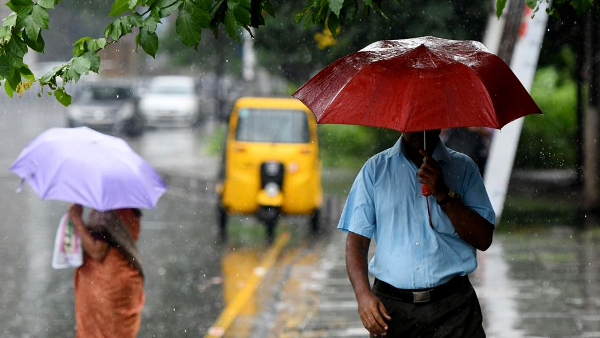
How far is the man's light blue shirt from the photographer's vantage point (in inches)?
176

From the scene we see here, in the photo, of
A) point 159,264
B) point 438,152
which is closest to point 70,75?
point 438,152

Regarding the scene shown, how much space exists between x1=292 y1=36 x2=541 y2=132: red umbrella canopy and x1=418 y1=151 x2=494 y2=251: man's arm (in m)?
0.25

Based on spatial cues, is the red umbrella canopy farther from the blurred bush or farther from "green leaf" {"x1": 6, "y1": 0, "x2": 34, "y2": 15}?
the blurred bush

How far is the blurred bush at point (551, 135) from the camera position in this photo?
21.1m

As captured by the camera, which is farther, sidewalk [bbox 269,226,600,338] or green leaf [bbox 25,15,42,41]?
sidewalk [bbox 269,226,600,338]

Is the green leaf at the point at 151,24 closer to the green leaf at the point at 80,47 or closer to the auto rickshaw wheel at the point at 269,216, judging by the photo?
the green leaf at the point at 80,47

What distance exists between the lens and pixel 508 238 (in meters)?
14.0

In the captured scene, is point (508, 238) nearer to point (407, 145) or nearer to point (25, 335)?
point (25, 335)

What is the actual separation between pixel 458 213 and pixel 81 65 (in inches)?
65.2

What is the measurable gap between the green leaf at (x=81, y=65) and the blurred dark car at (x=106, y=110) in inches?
1070

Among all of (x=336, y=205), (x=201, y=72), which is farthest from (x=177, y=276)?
(x=201, y=72)

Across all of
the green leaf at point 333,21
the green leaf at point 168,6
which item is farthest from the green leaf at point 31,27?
the green leaf at point 333,21

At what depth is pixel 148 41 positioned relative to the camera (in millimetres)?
4320

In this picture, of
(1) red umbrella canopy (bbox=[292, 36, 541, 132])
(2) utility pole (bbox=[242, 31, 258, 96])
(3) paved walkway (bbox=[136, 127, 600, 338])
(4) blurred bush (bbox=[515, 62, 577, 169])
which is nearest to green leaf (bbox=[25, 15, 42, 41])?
(1) red umbrella canopy (bbox=[292, 36, 541, 132])
